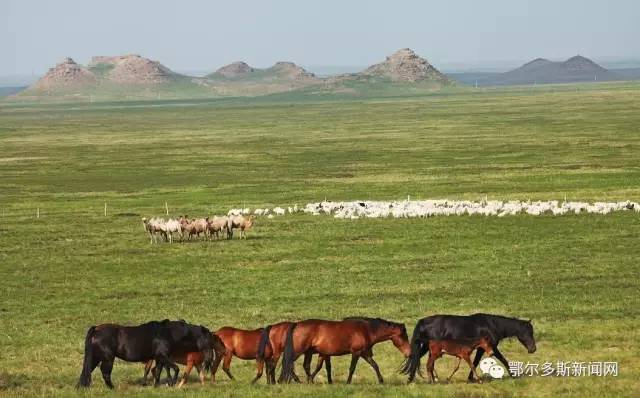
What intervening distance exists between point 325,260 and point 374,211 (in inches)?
465

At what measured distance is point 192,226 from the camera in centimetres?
4300

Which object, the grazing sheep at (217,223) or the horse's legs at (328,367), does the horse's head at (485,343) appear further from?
the grazing sheep at (217,223)

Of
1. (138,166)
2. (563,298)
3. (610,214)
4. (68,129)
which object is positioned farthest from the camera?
(68,129)

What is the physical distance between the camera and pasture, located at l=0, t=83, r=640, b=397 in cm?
2339

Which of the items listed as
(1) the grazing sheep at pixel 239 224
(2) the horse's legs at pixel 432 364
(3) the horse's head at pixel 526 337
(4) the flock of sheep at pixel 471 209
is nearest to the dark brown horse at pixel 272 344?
(2) the horse's legs at pixel 432 364

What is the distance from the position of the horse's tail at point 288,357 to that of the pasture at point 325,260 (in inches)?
16.4

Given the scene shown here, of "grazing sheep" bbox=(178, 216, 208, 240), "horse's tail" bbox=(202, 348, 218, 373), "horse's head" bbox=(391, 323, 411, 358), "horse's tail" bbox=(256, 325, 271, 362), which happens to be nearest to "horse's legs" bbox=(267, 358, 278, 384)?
"horse's tail" bbox=(256, 325, 271, 362)

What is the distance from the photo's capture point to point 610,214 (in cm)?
4638

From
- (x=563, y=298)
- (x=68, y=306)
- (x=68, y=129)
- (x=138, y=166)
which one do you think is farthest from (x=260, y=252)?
(x=68, y=129)

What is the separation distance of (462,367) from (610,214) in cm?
2563

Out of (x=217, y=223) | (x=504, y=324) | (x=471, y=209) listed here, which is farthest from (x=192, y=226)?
Answer: (x=504, y=324)

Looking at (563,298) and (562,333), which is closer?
(562,333)

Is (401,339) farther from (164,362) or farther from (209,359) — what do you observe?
(164,362)

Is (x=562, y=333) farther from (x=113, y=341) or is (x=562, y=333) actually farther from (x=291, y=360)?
(x=113, y=341)
